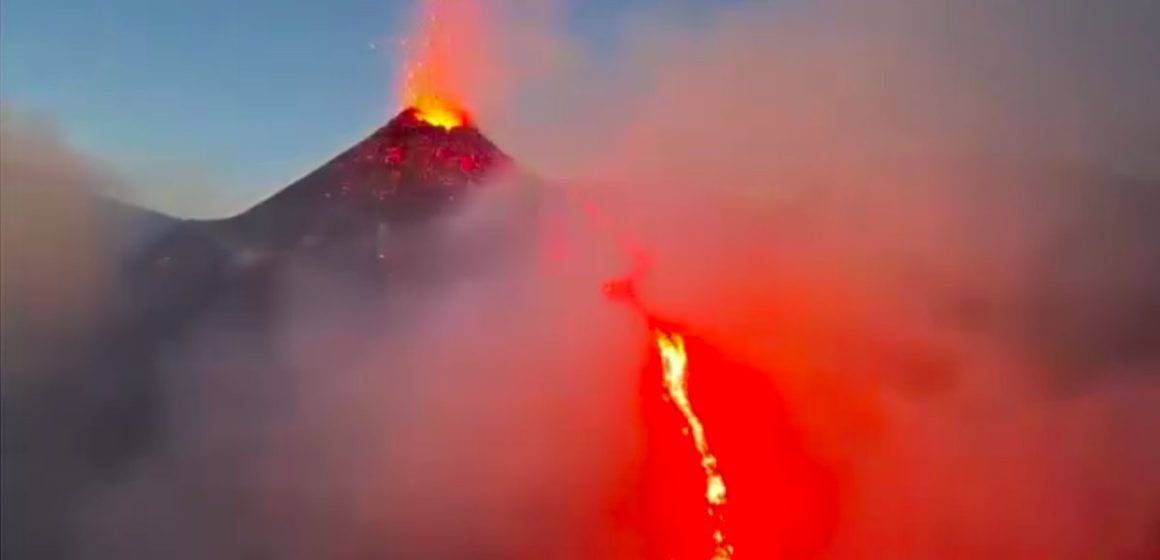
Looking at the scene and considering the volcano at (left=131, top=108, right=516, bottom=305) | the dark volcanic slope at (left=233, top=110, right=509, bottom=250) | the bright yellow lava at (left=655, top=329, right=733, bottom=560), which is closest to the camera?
the bright yellow lava at (left=655, top=329, right=733, bottom=560)

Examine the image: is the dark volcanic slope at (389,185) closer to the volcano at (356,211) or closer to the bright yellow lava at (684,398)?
Answer: the volcano at (356,211)

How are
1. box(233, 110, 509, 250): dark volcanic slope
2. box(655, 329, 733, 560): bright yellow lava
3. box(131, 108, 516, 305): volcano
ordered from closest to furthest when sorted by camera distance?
box(655, 329, 733, 560): bright yellow lava → box(131, 108, 516, 305): volcano → box(233, 110, 509, 250): dark volcanic slope

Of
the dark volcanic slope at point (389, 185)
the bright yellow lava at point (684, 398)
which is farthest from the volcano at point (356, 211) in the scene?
the bright yellow lava at point (684, 398)

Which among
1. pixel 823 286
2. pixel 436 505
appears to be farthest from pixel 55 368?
pixel 823 286

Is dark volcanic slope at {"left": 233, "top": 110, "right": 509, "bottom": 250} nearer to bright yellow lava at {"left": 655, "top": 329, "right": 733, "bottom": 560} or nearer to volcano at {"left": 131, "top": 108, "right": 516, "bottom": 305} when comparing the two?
volcano at {"left": 131, "top": 108, "right": 516, "bottom": 305}

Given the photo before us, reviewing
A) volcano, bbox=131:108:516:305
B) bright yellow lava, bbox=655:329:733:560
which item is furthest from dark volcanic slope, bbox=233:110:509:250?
bright yellow lava, bbox=655:329:733:560

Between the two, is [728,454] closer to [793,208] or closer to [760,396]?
[760,396]

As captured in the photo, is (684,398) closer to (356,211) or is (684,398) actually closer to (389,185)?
(356,211)

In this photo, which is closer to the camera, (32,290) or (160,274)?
(32,290)
